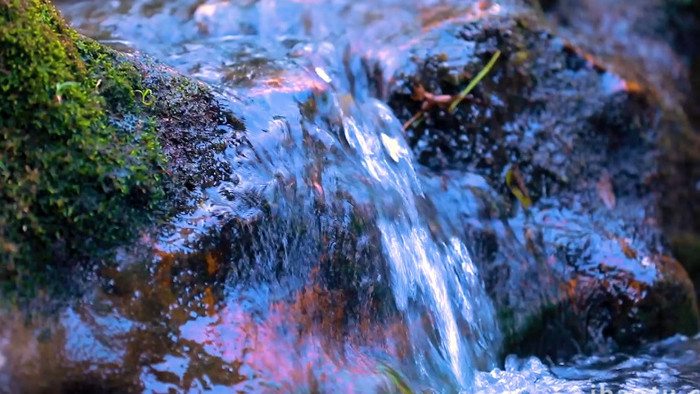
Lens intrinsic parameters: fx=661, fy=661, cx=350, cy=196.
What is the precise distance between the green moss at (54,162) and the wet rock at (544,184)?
5.34 feet

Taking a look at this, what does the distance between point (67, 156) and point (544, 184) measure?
272 cm

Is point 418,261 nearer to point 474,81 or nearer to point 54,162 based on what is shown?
point 474,81

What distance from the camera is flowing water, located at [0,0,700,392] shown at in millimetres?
2029

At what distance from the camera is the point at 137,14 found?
381 cm

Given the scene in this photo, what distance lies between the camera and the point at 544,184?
3834 millimetres

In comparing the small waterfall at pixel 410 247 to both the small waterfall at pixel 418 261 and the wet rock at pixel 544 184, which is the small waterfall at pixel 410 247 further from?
the wet rock at pixel 544 184

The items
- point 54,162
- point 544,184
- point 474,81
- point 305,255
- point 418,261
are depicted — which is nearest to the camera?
point 54,162

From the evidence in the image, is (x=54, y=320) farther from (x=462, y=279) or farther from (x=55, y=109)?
(x=462, y=279)

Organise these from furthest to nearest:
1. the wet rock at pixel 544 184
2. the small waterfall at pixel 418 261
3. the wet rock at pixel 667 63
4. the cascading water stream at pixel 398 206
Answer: the wet rock at pixel 667 63
the wet rock at pixel 544 184
the small waterfall at pixel 418 261
the cascading water stream at pixel 398 206

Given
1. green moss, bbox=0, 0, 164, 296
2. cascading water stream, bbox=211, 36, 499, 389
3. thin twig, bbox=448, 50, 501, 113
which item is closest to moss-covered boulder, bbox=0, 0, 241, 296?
green moss, bbox=0, 0, 164, 296

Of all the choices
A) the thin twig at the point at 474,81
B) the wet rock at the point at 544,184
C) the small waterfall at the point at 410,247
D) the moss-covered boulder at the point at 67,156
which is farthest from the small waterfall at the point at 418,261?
the moss-covered boulder at the point at 67,156

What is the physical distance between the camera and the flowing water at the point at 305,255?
6.66ft

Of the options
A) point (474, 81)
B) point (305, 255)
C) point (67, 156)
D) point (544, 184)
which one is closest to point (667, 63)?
point (544, 184)

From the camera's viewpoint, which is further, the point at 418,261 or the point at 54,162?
the point at 418,261
